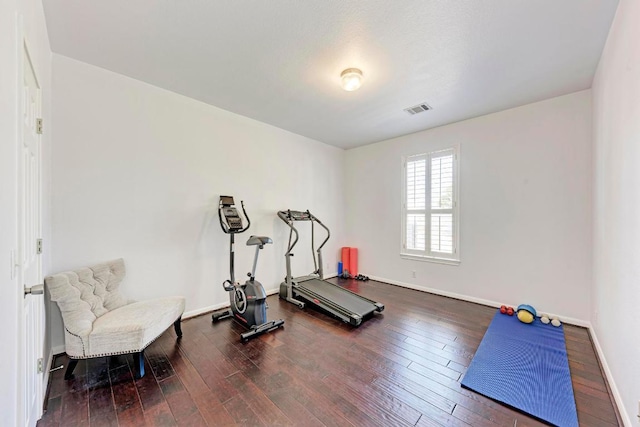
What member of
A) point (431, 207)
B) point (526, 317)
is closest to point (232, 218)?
point (431, 207)

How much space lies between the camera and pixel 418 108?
374 cm

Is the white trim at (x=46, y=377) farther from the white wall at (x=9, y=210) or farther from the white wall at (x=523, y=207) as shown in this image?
the white wall at (x=523, y=207)

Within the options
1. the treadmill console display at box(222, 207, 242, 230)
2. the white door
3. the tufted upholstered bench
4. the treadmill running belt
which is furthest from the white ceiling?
the treadmill running belt

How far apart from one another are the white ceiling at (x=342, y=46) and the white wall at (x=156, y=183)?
1.09ft

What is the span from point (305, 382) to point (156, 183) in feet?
9.01

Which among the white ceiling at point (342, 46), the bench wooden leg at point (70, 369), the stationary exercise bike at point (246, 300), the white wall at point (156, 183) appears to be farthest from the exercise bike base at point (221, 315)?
the white ceiling at point (342, 46)

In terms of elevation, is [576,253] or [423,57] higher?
[423,57]

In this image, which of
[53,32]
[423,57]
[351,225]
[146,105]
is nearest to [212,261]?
[146,105]

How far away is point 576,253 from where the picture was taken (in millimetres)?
3291

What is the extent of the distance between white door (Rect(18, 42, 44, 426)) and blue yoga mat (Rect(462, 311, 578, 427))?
2.95 m

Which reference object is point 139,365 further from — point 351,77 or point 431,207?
point 431,207

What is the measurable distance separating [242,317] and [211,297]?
0.73 metres

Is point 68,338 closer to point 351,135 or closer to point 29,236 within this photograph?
point 29,236

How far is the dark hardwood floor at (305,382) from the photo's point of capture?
5.87 ft
